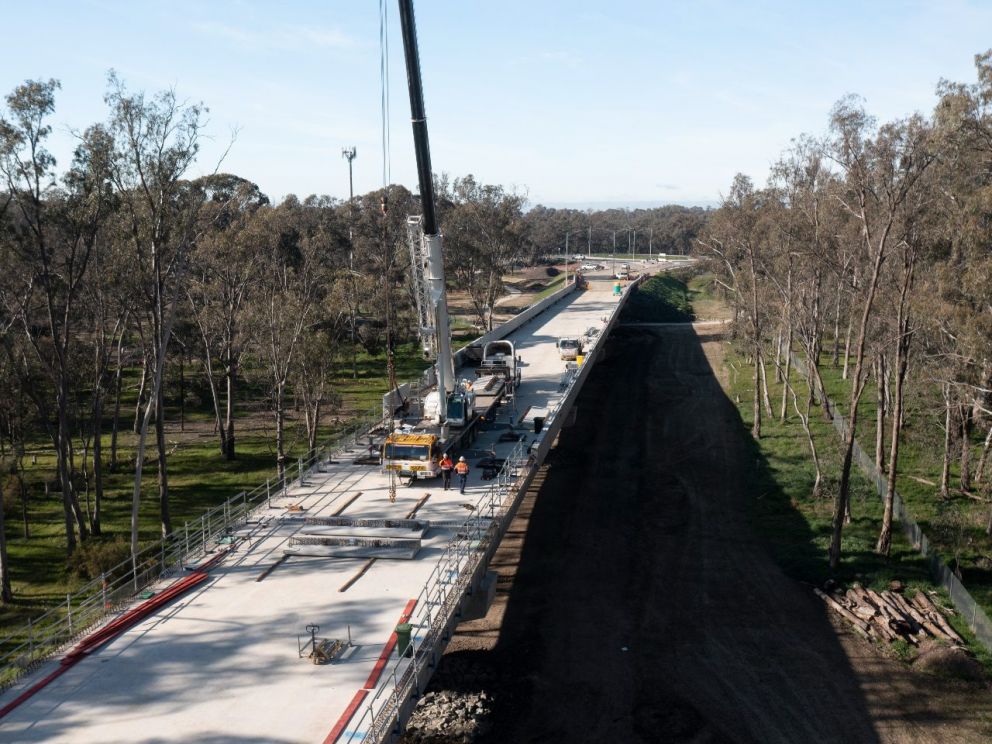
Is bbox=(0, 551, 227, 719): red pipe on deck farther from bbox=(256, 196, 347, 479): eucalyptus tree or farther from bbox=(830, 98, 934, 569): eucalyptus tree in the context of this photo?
bbox=(830, 98, 934, 569): eucalyptus tree

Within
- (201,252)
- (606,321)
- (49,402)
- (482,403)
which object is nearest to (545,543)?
(482,403)

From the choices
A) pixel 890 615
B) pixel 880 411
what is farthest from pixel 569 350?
pixel 890 615

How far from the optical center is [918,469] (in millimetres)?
39312

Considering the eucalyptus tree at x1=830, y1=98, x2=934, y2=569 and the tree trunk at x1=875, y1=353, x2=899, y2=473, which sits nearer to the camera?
the eucalyptus tree at x1=830, y1=98, x2=934, y2=569

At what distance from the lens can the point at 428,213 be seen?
2809 centimetres

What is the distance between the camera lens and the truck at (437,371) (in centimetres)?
2616

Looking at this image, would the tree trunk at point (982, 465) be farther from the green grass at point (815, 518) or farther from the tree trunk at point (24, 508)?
the tree trunk at point (24, 508)

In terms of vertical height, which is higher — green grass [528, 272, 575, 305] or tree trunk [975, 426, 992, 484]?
green grass [528, 272, 575, 305]

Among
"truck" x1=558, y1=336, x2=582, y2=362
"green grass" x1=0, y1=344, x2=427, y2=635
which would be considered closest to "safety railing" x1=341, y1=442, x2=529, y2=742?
"green grass" x1=0, y1=344, x2=427, y2=635

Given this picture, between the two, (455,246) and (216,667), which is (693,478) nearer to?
(216,667)

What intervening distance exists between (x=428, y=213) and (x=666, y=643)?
16.2m

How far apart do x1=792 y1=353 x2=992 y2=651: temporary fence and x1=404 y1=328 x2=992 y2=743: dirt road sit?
292 cm

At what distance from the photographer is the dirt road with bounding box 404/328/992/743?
20422mm

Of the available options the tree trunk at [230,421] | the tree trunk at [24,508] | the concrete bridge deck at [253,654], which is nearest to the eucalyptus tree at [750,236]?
the concrete bridge deck at [253,654]
